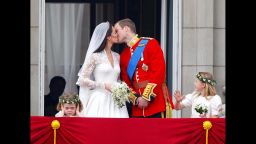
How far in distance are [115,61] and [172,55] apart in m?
2.17

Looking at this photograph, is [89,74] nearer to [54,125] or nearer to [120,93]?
[120,93]

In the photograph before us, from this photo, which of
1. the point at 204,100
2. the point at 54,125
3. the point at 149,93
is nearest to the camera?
the point at 54,125

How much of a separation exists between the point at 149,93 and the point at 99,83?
72 cm

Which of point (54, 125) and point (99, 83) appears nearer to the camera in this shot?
point (54, 125)

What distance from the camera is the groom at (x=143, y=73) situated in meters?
13.0

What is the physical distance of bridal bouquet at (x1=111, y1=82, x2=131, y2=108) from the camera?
41.4 feet

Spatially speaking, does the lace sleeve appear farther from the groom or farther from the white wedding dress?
the groom

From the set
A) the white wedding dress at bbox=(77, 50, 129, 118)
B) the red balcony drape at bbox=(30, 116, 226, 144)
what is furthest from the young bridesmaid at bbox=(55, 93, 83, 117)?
the white wedding dress at bbox=(77, 50, 129, 118)

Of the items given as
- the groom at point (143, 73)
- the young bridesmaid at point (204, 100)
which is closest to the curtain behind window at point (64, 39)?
the groom at point (143, 73)

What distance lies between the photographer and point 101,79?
13.2 meters

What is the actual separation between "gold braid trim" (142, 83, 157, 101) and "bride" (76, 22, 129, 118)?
0.35 meters

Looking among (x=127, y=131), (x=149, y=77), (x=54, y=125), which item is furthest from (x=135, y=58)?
(x=54, y=125)
